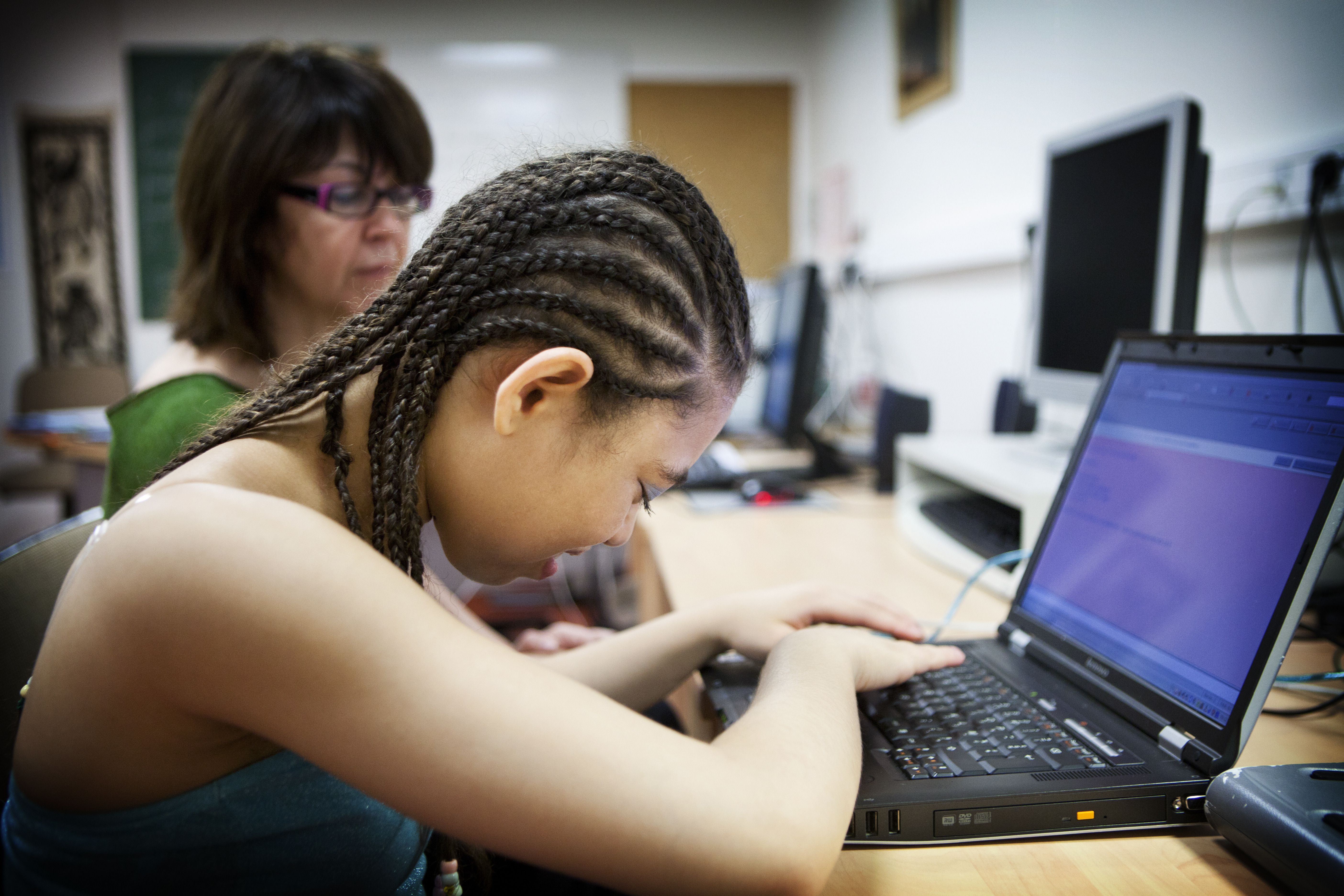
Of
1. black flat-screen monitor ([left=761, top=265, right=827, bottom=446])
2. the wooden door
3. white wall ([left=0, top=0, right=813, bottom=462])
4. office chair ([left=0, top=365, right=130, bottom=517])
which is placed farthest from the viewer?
the wooden door

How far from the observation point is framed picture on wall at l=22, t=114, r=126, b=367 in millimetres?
3693

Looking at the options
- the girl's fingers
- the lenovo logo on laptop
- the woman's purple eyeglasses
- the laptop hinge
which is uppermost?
the woman's purple eyeglasses

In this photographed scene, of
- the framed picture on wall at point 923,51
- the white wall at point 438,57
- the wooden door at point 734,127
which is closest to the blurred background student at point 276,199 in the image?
the framed picture on wall at point 923,51

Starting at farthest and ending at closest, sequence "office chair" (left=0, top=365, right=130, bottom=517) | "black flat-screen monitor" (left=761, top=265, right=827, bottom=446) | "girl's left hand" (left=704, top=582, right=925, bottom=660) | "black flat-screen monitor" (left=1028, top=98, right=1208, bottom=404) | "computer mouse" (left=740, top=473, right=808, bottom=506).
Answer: "office chair" (left=0, top=365, right=130, bottom=517) → "black flat-screen monitor" (left=761, top=265, right=827, bottom=446) → "computer mouse" (left=740, top=473, right=808, bottom=506) → "black flat-screen monitor" (left=1028, top=98, right=1208, bottom=404) → "girl's left hand" (left=704, top=582, right=925, bottom=660)

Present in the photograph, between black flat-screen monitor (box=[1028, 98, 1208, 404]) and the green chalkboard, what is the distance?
3.60 metres

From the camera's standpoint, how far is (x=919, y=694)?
693mm

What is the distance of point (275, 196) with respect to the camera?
116cm

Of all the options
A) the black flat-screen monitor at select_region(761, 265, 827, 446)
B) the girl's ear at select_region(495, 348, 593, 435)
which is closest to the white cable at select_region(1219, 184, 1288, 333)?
the black flat-screen monitor at select_region(761, 265, 827, 446)

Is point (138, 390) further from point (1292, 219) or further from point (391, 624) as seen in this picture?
point (1292, 219)

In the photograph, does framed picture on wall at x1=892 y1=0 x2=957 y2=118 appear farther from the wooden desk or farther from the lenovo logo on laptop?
the lenovo logo on laptop

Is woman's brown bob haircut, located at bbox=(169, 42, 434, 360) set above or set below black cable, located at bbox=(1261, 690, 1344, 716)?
above

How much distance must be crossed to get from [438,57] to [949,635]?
3.68 m

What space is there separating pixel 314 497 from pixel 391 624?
0.18 meters

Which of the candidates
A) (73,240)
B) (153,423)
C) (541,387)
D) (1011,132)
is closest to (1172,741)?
(541,387)
